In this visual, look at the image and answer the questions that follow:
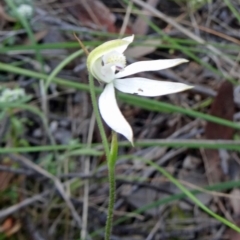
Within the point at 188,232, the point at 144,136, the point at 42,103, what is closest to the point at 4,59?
the point at 42,103

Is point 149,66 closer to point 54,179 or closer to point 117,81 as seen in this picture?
point 117,81

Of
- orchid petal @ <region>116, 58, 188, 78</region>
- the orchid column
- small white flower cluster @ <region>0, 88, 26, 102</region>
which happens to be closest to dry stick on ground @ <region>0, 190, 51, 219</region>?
small white flower cluster @ <region>0, 88, 26, 102</region>

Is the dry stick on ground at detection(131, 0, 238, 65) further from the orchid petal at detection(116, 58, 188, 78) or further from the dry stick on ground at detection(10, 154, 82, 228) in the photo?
the orchid petal at detection(116, 58, 188, 78)

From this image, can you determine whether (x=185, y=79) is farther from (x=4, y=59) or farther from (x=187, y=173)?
(x=4, y=59)

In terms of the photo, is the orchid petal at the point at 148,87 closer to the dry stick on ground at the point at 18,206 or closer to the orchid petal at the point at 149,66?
the orchid petal at the point at 149,66

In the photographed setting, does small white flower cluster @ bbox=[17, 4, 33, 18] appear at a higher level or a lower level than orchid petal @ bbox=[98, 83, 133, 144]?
lower

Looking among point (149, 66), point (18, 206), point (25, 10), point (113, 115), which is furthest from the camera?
point (25, 10)

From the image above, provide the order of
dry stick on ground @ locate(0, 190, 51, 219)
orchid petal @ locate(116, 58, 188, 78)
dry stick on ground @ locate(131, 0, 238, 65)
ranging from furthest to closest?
dry stick on ground @ locate(131, 0, 238, 65), dry stick on ground @ locate(0, 190, 51, 219), orchid petal @ locate(116, 58, 188, 78)

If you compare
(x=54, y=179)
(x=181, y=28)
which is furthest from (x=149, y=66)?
(x=181, y=28)
